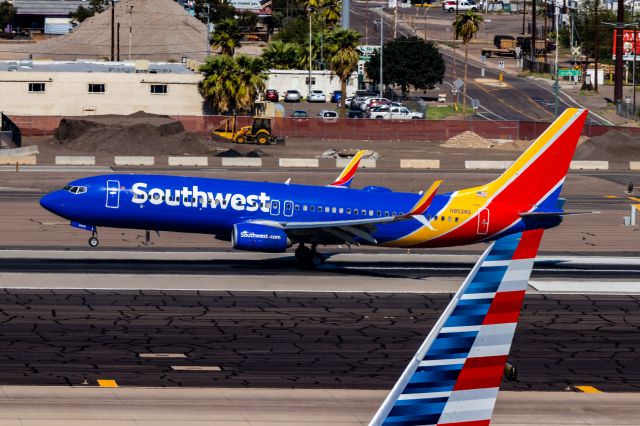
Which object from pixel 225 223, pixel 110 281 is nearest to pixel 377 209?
pixel 225 223

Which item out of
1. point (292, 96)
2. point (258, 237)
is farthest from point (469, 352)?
point (292, 96)

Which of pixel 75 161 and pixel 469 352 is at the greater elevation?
pixel 469 352

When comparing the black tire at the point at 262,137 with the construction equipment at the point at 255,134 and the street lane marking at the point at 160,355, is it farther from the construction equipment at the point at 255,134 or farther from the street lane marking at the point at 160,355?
the street lane marking at the point at 160,355

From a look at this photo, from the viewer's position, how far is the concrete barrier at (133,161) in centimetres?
9100

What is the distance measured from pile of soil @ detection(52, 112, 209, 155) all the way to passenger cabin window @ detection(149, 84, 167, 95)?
54.2ft

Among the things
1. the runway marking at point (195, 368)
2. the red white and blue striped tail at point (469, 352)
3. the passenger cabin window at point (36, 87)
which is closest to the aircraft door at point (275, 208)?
the runway marking at point (195, 368)

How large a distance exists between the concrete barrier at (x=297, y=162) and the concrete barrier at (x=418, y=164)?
7242mm

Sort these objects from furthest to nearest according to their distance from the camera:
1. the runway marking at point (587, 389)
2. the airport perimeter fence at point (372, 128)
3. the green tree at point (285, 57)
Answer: the green tree at point (285, 57)
the airport perimeter fence at point (372, 128)
the runway marking at point (587, 389)

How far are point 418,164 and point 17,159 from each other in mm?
32584

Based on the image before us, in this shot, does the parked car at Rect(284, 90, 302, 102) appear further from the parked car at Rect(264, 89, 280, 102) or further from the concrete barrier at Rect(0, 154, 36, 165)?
the concrete barrier at Rect(0, 154, 36, 165)

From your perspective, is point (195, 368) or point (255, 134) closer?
point (195, 368)

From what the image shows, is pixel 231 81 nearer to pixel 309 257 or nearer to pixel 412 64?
pixel 412 64

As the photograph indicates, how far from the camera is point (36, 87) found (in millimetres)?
118688

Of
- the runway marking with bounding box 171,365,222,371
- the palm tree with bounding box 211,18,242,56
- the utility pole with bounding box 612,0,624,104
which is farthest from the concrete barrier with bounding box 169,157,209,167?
the utility pole with bounding box 612,0,624,104
